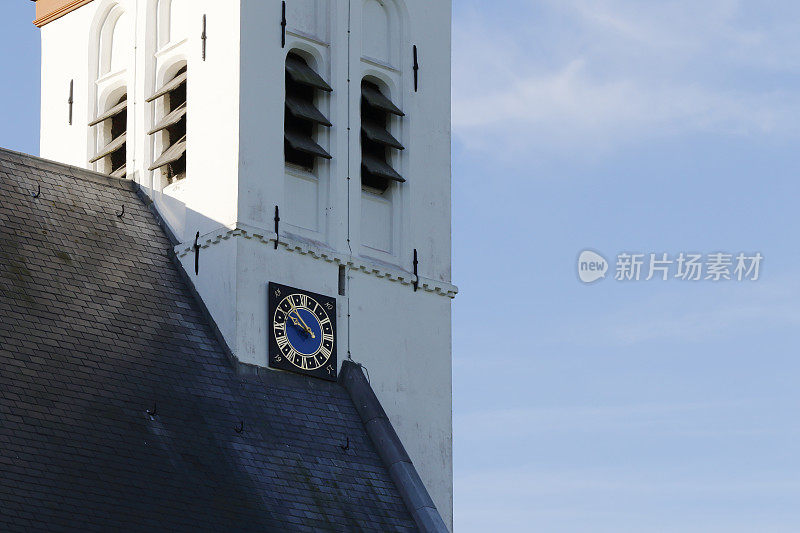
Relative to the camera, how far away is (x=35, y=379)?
35.8m

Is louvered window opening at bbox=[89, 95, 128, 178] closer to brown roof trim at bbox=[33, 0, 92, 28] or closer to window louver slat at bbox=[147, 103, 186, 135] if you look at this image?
window louver slat at bbox=[147, 103, 186, 135]

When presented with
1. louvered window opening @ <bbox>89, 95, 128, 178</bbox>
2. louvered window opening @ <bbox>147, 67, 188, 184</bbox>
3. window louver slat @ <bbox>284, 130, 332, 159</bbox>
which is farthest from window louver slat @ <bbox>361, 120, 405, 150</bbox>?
louvered window opening @ <bbox>89, 95, 128, 178</bbox>

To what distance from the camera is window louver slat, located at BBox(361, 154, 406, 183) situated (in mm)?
43219

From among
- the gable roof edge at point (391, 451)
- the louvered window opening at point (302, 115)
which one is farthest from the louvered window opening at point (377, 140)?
the gable roof edge at point (391, 451)

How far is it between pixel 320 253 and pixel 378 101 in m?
3.96

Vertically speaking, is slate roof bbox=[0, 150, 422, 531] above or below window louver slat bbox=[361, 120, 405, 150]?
below

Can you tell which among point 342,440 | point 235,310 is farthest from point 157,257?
point 342,440

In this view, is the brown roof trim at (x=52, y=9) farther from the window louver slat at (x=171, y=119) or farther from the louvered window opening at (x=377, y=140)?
the louvered window opening at (x=377, y=140)

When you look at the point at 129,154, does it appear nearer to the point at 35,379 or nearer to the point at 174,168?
the point at 174,168

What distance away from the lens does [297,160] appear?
42531 mm

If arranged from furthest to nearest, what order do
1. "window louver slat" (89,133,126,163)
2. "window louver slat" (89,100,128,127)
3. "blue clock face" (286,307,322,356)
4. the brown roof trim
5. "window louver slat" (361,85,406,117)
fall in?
the brown roof trim
"window louver slat" (89,100,128,127)
"window louver slat" (89,133,126,163)
"window louver slat" (361,85,406,117)
"blue clock face" (286,307,322,356)

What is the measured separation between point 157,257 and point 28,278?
3641 millimetres

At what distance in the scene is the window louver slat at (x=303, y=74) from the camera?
1668 inches

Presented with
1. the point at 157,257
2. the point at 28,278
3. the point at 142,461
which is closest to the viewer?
the point at 142,461
